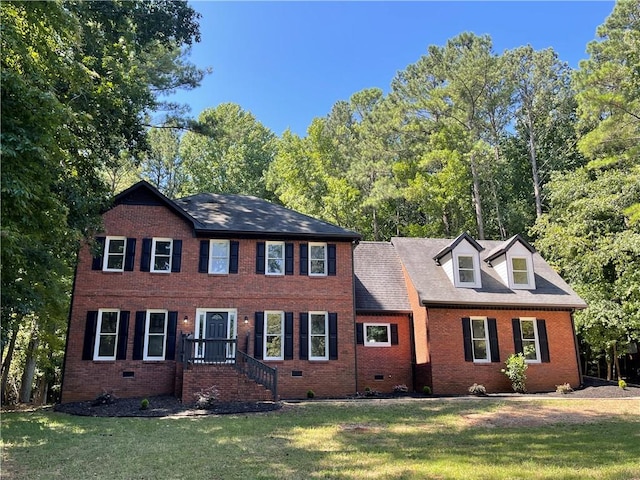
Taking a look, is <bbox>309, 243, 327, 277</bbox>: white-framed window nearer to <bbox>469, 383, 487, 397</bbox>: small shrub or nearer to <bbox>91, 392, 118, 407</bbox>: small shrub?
<bbox>469, 383, 487, 397</bbox>: small shrub

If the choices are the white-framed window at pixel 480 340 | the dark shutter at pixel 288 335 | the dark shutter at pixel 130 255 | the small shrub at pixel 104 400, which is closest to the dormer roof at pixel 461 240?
the white-framed window at pixel 480 340

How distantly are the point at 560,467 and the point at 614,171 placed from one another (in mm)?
19450

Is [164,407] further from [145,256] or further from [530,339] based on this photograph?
[530,339]

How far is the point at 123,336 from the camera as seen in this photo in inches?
604

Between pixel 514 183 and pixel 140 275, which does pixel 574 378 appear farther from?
pixel 514 183

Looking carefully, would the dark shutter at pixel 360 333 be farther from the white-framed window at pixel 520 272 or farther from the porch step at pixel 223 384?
the white-framed window at pixel 520 272

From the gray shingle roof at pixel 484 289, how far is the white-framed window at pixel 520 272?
0.44m

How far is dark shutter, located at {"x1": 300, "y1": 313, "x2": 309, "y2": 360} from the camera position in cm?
1631

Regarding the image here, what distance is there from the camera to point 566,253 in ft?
72.7

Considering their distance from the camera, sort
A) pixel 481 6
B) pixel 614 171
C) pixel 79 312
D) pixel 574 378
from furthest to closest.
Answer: pixel 614 171
pixel 574 378
pixel 79 312
pixel 481 6

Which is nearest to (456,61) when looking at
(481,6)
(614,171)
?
(614,171)

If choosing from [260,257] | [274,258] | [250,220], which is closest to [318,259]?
[274,258]

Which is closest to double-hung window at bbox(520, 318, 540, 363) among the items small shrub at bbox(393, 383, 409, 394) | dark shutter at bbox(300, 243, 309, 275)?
small shrub at bbox(393, 383, 409, 394)

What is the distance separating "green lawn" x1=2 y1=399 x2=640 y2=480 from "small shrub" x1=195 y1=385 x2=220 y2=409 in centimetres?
143
